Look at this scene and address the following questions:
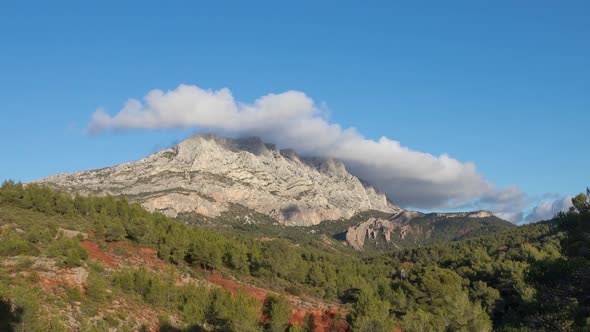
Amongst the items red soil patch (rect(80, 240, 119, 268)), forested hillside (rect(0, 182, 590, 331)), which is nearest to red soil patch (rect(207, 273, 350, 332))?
forested hillside (rect(0, 182, 590, 331))

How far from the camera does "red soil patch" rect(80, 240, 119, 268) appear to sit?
64200mm

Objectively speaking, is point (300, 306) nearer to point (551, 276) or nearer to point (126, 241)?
point (126, 241)

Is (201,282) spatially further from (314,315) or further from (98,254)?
(314,315)

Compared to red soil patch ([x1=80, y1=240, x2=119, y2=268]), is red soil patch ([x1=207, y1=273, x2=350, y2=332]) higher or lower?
lower

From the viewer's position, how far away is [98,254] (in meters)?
66.6

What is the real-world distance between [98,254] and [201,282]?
17.5 metres

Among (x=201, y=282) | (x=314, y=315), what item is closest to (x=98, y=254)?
(x=201, y=282)

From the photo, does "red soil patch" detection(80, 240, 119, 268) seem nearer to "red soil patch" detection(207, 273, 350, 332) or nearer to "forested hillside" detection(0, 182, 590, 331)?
"forested hillside" detection(0, 182, 590, 331)

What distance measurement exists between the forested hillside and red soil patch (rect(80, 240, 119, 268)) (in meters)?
0.33

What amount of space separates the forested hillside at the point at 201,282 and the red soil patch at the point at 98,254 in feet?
1.08

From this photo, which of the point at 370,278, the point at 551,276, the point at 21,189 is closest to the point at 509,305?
the point at 370,278

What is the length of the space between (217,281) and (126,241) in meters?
18.5

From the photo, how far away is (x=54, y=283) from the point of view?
4541 centimetres

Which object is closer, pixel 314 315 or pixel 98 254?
pixel 98 254
